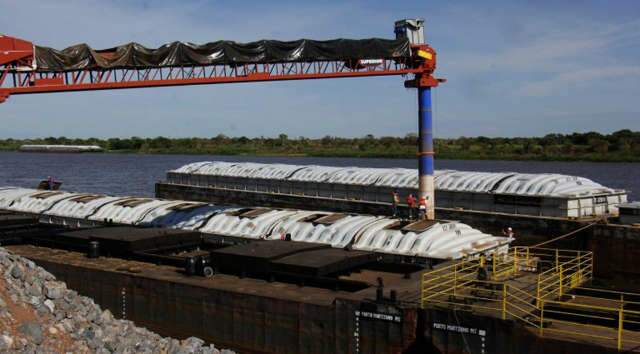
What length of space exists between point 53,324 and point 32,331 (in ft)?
3.03

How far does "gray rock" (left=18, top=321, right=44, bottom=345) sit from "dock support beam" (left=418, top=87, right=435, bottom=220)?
22.4 metres

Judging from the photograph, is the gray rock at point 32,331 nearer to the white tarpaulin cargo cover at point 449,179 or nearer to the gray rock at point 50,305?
the gray rock at point 50,305

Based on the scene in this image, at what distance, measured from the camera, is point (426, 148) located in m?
34.4

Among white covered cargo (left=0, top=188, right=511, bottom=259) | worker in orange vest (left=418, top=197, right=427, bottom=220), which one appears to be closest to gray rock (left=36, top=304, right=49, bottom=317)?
white covered cargo (left=0, top=188, right=511, bottom=259)

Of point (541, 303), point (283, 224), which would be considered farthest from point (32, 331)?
point (283, 224)

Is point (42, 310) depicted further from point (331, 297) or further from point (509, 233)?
point (509, 233)

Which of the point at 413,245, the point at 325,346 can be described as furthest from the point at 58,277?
the point at 413,245

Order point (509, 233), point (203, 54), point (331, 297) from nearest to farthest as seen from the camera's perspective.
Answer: point (331, 297) → point (203, 54) → point (509, 233)

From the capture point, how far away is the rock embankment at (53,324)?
16.3 meters

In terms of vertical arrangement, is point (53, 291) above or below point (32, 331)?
above

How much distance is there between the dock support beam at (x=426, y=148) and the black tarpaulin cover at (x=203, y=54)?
4047mm

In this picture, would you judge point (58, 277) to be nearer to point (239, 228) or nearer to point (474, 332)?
point (239, 228)

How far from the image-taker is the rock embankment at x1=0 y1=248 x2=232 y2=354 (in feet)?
53.5

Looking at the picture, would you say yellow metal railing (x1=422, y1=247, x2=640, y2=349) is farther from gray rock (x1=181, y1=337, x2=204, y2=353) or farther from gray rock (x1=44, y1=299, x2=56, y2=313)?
gray rock (x1=44, y1=299, x2=56, y2=313)
